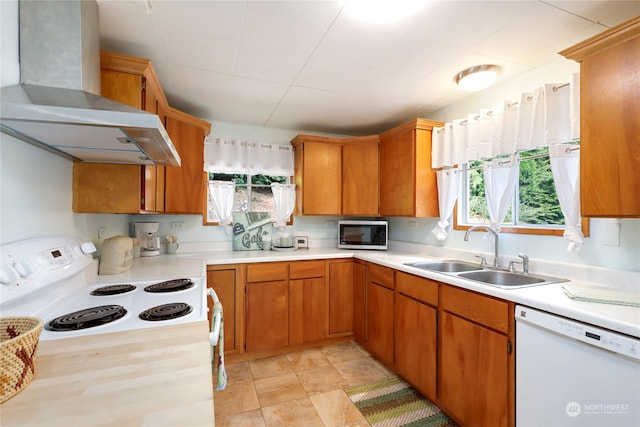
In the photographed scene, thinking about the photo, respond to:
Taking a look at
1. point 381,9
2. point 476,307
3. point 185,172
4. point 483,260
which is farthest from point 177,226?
point 483,260

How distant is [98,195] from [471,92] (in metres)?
2.76

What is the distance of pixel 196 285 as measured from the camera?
162 cm

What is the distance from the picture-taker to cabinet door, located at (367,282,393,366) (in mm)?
2318

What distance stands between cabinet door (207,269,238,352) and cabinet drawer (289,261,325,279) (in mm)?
521

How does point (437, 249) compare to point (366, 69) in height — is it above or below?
below

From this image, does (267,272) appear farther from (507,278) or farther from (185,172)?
(507,278)

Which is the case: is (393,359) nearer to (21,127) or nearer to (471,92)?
(471,92)

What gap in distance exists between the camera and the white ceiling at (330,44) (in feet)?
4.61

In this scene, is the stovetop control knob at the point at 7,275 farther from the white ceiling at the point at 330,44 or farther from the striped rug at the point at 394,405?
the striped rug at the point at 394,405

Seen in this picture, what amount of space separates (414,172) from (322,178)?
96 centimetres

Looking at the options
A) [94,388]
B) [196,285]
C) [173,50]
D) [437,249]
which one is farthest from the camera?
[437,249]

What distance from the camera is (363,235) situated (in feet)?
10.2

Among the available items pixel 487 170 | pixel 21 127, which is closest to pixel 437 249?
pixel 487 170

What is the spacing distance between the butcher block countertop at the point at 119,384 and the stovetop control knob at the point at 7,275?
25 centimetres
